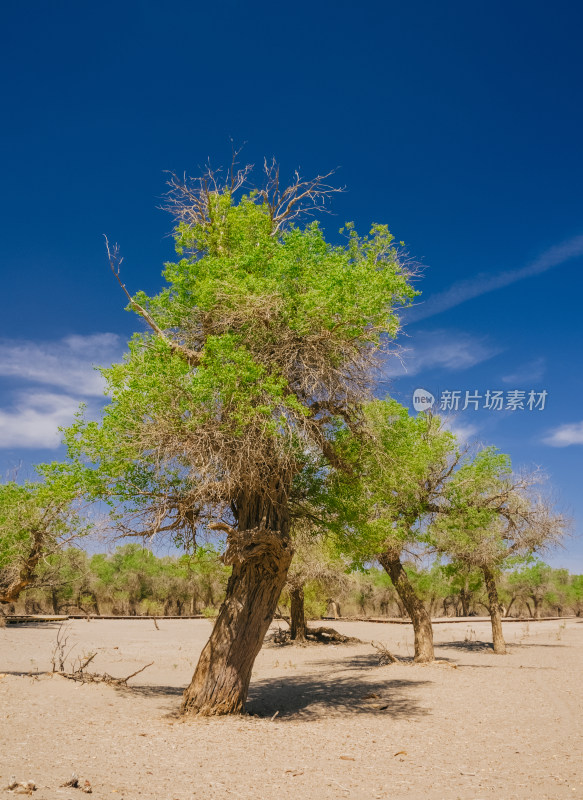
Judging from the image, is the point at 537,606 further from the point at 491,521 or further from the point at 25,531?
the point at 25,531

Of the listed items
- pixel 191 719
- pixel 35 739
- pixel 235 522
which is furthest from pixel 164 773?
pixel 235 522

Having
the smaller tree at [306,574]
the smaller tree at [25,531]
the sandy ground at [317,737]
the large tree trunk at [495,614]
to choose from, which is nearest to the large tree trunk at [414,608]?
the sandy ground at [317,737]

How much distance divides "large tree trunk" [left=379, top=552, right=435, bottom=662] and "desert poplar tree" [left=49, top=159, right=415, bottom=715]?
7.81 metres

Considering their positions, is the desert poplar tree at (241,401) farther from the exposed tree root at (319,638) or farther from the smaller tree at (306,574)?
the exposed tree root at (319,638)

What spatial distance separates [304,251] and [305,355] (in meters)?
1.85

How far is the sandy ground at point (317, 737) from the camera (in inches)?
259

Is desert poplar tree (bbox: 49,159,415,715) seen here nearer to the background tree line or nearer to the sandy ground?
the sandy ground

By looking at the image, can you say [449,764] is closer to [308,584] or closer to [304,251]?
[304,251]

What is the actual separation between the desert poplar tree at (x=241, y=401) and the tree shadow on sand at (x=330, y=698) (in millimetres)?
2383

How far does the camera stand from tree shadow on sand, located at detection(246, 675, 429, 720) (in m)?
11.9

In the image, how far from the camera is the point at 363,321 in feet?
33.1

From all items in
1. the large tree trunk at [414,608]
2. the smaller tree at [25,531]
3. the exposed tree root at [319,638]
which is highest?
the smaller tree at [25,531]

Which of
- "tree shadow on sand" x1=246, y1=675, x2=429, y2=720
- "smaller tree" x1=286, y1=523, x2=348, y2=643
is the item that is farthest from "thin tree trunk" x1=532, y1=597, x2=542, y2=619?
"tree shadow on sand" x1=246, y1=675, x2=429, y2=720

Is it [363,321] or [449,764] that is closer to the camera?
[449,764]
